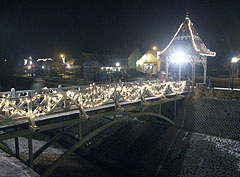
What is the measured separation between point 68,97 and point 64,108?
21.1 inches

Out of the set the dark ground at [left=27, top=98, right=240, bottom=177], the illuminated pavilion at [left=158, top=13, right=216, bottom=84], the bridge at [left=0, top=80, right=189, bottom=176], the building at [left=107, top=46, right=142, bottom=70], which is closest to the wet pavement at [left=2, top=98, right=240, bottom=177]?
the dark ground at [left=27, top=98, right=240, bottom=177]

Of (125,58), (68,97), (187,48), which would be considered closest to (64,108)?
(68,97)

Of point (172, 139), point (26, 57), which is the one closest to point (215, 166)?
point (172, 139)

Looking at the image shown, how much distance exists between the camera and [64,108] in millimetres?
8484

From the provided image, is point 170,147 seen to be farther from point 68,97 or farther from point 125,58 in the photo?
point 125,58

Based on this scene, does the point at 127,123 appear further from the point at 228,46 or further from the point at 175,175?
the point at 228,46

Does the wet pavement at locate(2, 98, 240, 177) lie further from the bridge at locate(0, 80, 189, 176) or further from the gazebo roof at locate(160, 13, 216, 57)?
the gazebo roof at locate(160, 13, 216, 57)

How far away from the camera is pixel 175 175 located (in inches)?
421

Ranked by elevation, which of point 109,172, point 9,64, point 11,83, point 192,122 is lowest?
point 109,172

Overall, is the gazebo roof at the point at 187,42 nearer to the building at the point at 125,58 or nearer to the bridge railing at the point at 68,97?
the bridge railing at the point at 68,97

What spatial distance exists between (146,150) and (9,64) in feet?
108

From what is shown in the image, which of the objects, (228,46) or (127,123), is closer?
(127,123)

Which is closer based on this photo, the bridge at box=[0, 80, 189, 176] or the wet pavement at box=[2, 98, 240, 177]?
the bridge at box=[0, 80, 189, 176]

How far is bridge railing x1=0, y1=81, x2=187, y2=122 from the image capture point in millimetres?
A: 7051
